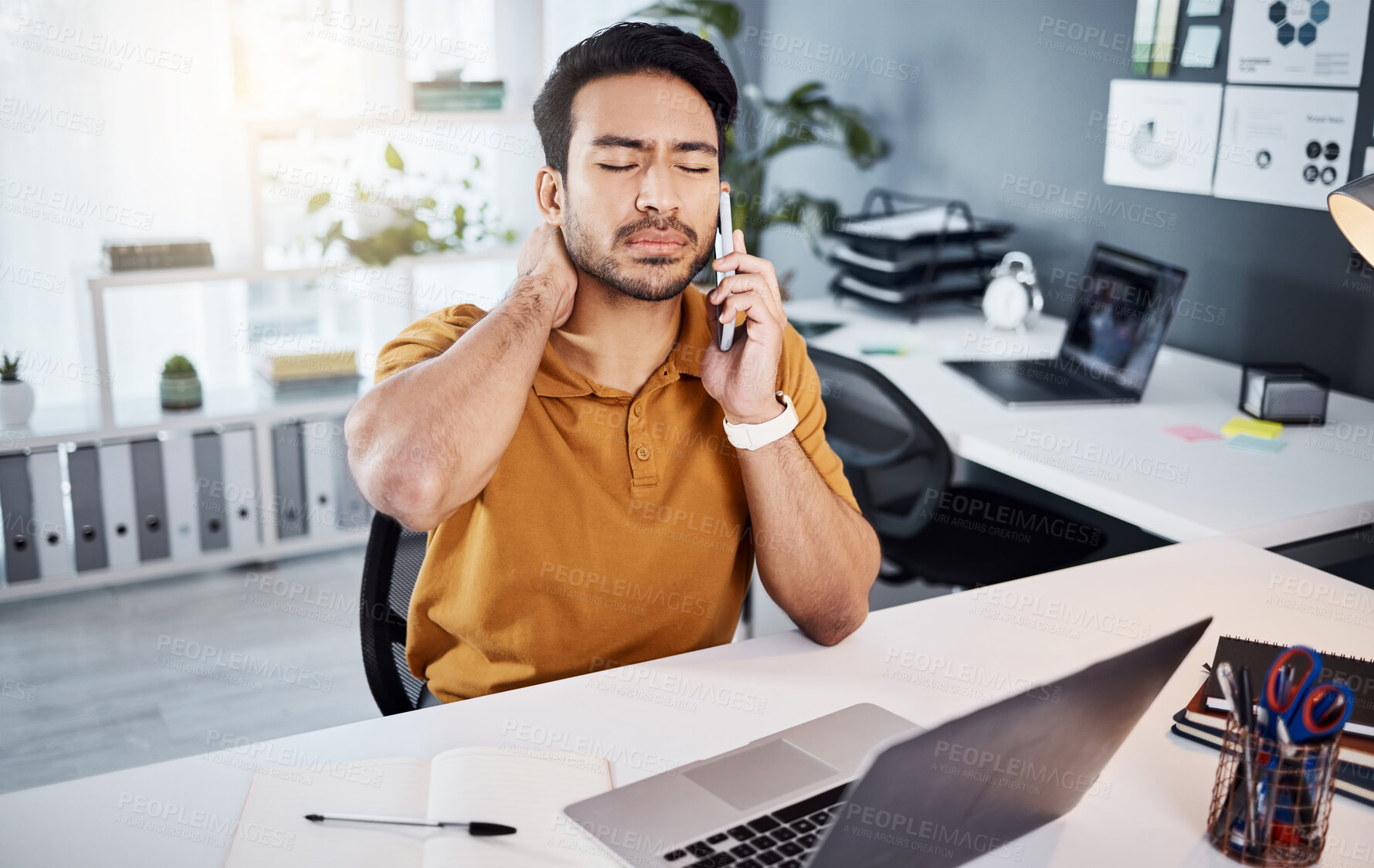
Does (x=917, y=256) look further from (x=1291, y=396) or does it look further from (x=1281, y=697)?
(x=1281, y=697)

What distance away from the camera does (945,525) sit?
237cm

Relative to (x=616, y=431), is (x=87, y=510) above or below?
below

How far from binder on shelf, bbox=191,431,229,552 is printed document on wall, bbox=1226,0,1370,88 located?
277 centimetres

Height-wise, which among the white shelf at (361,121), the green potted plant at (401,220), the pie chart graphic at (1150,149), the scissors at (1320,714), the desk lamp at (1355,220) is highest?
the white shelf at (361,121)

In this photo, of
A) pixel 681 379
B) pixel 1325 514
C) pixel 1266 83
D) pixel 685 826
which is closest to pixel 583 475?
pixel 681 379

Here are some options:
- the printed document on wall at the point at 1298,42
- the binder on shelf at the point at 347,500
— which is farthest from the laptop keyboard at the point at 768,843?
the binder on shelf at the point at 347,500

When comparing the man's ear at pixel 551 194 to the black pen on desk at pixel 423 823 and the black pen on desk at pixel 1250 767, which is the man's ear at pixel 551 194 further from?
the black pen on desk at pixel 1250 767

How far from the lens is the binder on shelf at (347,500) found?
3.32 metres

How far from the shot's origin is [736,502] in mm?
1480

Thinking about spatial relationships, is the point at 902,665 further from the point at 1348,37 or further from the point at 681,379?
the point at 1348,37

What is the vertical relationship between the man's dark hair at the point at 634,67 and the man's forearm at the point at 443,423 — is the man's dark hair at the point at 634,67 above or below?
above

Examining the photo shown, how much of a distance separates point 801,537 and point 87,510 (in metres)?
2.40

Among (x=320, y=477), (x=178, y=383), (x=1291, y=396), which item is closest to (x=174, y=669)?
(x=320, y=477)

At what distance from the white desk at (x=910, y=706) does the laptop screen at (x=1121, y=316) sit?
0.78 m
